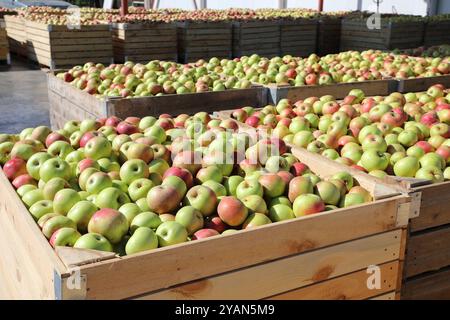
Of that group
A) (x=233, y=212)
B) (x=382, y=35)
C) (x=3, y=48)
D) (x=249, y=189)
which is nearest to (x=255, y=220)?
(x=233, y=212)

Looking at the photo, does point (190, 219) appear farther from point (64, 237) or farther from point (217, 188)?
point (64, 237)

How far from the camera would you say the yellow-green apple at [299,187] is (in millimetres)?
2830

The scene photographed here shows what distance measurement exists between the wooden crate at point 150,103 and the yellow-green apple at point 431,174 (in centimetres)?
286

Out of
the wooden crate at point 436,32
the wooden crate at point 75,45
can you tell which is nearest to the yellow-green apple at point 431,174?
the wooden crate at point 75,45

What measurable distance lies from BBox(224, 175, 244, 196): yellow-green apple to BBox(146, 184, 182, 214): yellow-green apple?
1.25ft

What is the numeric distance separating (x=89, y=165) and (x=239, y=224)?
0.96 meters

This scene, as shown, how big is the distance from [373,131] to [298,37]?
11127mm

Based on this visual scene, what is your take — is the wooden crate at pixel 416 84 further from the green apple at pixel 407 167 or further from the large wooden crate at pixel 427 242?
the large wooden crate at pixel 427 242
